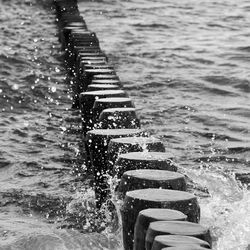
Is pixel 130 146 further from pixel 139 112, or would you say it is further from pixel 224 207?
pixel 139 112

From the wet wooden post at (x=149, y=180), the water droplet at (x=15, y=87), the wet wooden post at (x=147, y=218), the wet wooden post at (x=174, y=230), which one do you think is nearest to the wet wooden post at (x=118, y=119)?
the wet wooden post at (x=149, y=180)

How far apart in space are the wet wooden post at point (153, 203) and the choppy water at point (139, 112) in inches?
34.7

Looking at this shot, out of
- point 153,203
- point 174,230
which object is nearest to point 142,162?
point 153,203

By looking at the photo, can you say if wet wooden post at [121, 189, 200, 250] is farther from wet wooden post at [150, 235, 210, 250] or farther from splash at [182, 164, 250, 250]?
splash at [182, 164, 250, 250]

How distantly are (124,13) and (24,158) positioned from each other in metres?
13.3

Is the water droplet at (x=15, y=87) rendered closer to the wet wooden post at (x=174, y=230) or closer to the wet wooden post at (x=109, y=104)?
the wet wooden post at (x=109, y=104)

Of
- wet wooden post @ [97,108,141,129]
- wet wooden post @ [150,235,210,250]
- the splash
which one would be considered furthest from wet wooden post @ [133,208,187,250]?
wet wooden post @ [97,108,141,129]

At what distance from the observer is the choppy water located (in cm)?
570

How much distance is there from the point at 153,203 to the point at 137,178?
0.42 metres

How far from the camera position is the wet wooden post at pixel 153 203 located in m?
4.04

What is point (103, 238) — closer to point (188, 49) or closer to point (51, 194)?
point (51, 194)

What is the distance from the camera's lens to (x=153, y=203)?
159 inches

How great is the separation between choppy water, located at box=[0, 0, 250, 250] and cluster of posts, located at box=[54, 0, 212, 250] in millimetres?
463

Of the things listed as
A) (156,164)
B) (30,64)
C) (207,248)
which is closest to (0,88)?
(30,64)
